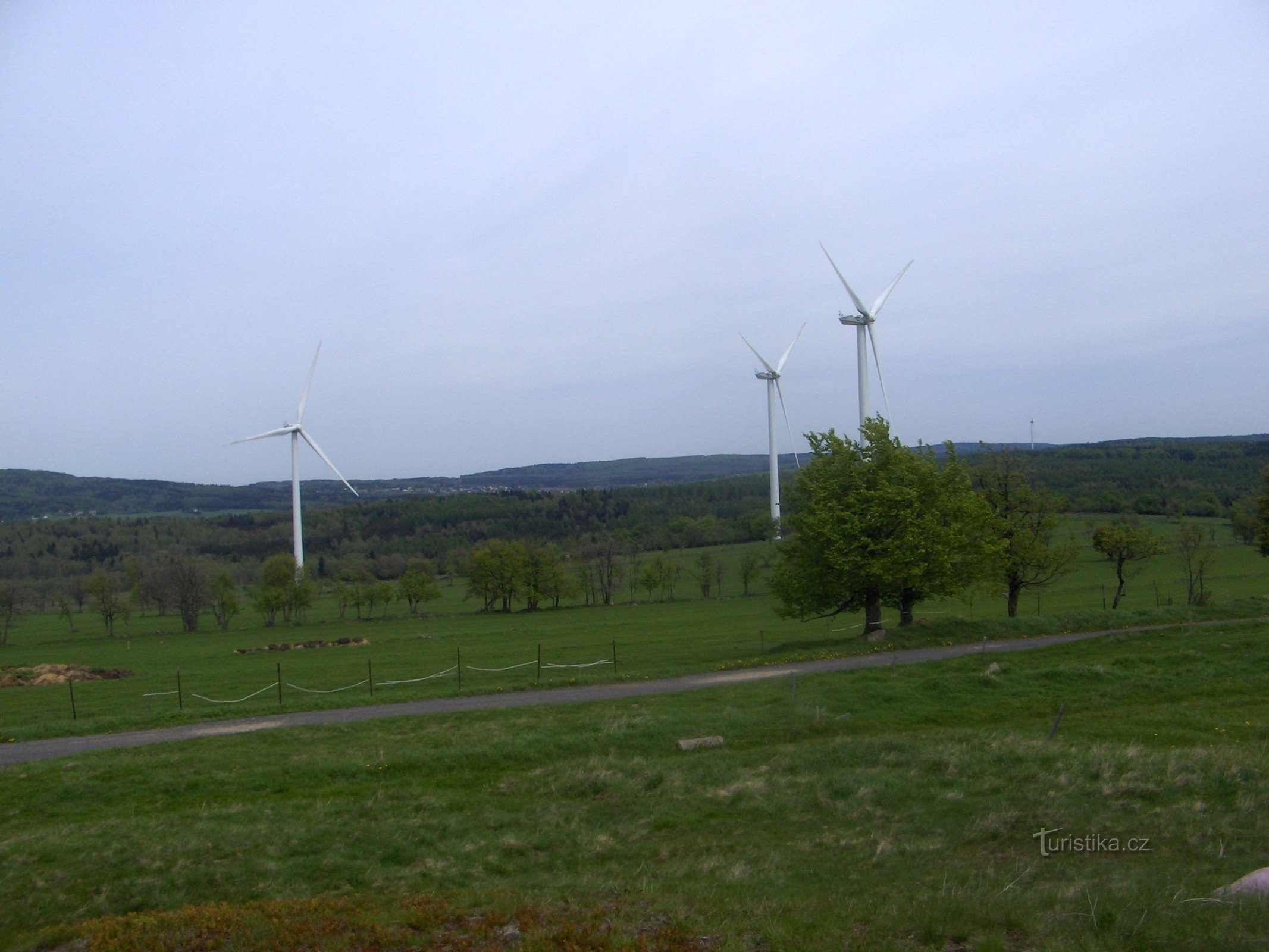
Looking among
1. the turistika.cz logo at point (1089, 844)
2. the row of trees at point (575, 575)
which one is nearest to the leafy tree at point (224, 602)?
the row of trees at point (575, 575)

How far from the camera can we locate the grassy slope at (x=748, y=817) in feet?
28.2

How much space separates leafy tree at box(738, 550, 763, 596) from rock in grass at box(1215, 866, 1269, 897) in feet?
270

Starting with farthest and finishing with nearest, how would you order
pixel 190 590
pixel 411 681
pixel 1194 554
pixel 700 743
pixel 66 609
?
pixel 66 609 < pixel 190 590 < pixel 1194 554 < pixel 411 681 < pixel 700 743

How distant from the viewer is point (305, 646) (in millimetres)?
63219

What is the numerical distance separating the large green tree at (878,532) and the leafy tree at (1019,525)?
9.14 ft

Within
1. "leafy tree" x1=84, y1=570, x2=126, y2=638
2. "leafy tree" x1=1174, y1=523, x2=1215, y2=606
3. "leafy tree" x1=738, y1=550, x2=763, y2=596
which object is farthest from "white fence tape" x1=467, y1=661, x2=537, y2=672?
"leafy tree" x1=84, y1=570, x2=126, y2=638

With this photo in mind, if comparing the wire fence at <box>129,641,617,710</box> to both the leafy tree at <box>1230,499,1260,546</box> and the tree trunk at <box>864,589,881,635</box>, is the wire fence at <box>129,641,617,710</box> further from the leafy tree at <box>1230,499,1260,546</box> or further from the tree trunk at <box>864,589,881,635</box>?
the leafy tree at <box>1230,499,1260,546</box>

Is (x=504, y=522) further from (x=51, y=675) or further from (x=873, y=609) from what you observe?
(x=873, y=609)

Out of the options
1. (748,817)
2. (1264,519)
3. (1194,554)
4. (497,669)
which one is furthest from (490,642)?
(1194,554)

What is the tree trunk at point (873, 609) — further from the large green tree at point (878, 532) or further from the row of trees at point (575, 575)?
the row of trees at point (575, 575)

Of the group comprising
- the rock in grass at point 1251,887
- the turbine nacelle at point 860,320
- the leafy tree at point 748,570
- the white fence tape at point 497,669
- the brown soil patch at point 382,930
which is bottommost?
the leafy tree at point 748,570

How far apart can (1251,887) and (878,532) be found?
2791 cm

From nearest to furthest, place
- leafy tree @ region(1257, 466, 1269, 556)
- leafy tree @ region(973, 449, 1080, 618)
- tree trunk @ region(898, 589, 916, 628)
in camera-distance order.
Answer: tree trunk @ region(898, 589, 916, 628) < leafy tree @ region(973, 449, 1080, 618) < leafy tree @ region(1257, 466, 1269, 556)

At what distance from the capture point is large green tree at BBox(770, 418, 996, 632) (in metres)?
34.4
